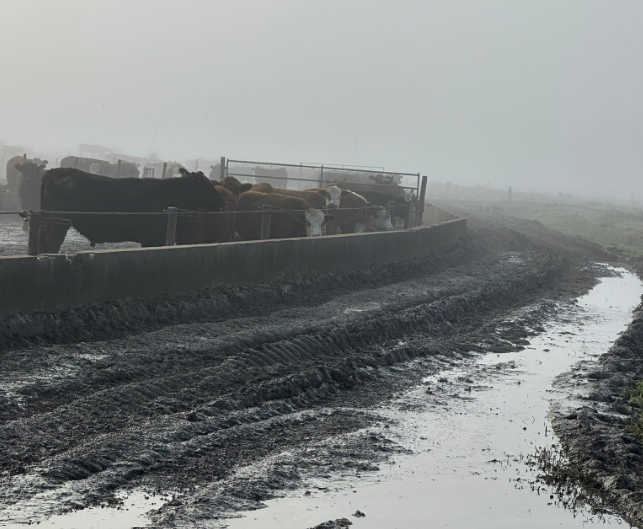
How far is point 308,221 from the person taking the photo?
1948 centimetres

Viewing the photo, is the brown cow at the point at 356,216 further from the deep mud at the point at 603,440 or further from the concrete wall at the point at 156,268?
the deep mud at the point at 603,440

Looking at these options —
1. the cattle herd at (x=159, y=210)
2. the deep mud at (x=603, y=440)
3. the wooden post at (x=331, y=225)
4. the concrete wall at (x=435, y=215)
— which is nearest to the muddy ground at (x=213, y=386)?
the deep mud at (x=603, y=440)

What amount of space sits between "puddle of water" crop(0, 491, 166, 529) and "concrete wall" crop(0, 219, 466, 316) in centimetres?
467

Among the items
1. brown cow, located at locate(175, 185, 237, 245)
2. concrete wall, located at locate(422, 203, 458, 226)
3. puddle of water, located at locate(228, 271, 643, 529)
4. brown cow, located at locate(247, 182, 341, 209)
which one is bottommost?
puddle of water, located at locate(228, 271, 643, 529)

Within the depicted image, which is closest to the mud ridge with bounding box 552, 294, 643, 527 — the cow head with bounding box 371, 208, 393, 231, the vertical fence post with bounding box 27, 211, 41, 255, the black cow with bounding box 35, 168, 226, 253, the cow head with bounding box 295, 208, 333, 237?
the vertical fence post with bounding box 27, 211, 41, 255

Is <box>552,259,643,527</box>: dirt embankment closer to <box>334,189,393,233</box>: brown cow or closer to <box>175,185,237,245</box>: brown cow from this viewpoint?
<box>175,185,237,245</box>: brown cow

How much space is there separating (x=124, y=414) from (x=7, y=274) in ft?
10.6

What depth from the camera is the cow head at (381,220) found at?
25.4 m

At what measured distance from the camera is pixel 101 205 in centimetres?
1541

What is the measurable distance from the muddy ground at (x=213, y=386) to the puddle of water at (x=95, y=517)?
51 mm

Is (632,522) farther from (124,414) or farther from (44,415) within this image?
(44,415)

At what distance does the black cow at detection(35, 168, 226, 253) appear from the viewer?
49.1ft

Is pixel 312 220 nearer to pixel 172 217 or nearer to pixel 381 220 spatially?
pixel 381 220

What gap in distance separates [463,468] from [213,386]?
8.27 ft
